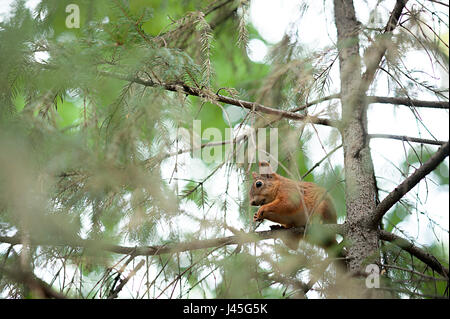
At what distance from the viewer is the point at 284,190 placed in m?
3.09

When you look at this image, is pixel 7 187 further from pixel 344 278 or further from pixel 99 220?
pixel 344 278

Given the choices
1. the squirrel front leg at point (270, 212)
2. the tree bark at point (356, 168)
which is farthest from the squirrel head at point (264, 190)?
the tree bark at point (356, 168)

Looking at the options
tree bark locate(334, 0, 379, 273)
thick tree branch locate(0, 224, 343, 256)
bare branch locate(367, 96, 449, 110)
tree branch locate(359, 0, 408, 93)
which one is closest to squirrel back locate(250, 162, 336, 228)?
tree bark locate(334, 0, 379, 273)

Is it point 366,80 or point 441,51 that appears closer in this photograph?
point 441,51

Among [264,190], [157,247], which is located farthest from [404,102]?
[157,247]

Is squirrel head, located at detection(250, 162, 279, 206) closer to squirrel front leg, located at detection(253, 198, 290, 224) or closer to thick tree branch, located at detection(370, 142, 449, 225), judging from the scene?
squirrel front leg, located at detection(253, 198, 290, 224)

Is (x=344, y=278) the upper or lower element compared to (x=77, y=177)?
lower

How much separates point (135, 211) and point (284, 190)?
5.02 feet

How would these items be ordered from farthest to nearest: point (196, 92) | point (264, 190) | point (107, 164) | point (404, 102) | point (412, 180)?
point (264, 190) → point (404, 102) → point (196, 92) → point (412, 180) → point (107, 164)

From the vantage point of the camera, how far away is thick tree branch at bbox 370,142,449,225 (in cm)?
150

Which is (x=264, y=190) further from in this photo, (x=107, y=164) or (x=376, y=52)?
(x=107, y=164)

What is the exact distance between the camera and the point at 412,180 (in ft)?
5.70

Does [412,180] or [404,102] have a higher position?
[404,102]
